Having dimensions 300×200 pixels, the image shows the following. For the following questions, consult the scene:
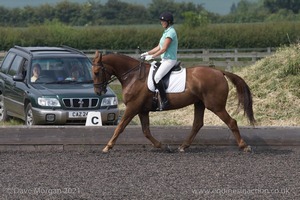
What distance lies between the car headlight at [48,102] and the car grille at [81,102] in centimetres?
16

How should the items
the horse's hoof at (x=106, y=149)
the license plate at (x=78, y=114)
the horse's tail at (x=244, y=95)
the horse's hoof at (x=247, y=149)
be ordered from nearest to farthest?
the horse's hoof at (x=106, y=149), the horse's hoof at (x=247, y=149), the horse's tail at (x=244, y=95), the license plate at (x=78, y=114)

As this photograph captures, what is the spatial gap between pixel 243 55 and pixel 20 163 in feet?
84.0

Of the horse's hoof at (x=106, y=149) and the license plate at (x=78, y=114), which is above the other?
the horse's hoof at (x=106, y=149)

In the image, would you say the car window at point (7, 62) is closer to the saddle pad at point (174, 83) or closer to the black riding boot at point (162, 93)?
the saddle pad at point (174, 83)

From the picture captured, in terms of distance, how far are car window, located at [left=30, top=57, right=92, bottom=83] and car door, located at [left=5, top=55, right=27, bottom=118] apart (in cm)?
38

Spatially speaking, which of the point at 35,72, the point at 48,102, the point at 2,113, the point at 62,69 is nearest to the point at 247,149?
the point at 48,102

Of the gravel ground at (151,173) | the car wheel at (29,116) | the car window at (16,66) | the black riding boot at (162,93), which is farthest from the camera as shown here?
the car window at (16,66)

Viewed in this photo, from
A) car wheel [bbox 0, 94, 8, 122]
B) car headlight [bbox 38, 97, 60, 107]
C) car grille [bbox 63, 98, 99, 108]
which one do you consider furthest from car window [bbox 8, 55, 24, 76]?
car grille [bbox 63, 98, 99, 108]

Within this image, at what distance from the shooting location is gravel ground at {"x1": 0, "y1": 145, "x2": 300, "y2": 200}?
9.91 metres

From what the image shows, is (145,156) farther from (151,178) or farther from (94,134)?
(151,178)

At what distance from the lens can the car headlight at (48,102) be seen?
52.2 ft

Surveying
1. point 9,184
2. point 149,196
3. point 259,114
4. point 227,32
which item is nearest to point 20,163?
point 9,184

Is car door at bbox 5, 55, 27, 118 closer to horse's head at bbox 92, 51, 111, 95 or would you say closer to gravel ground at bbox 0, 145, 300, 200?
horse's head at bbox 92, 51, 111, 95

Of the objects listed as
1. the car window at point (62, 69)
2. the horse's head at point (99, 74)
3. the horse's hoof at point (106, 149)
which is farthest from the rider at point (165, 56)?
the car window at point (62, 69)
